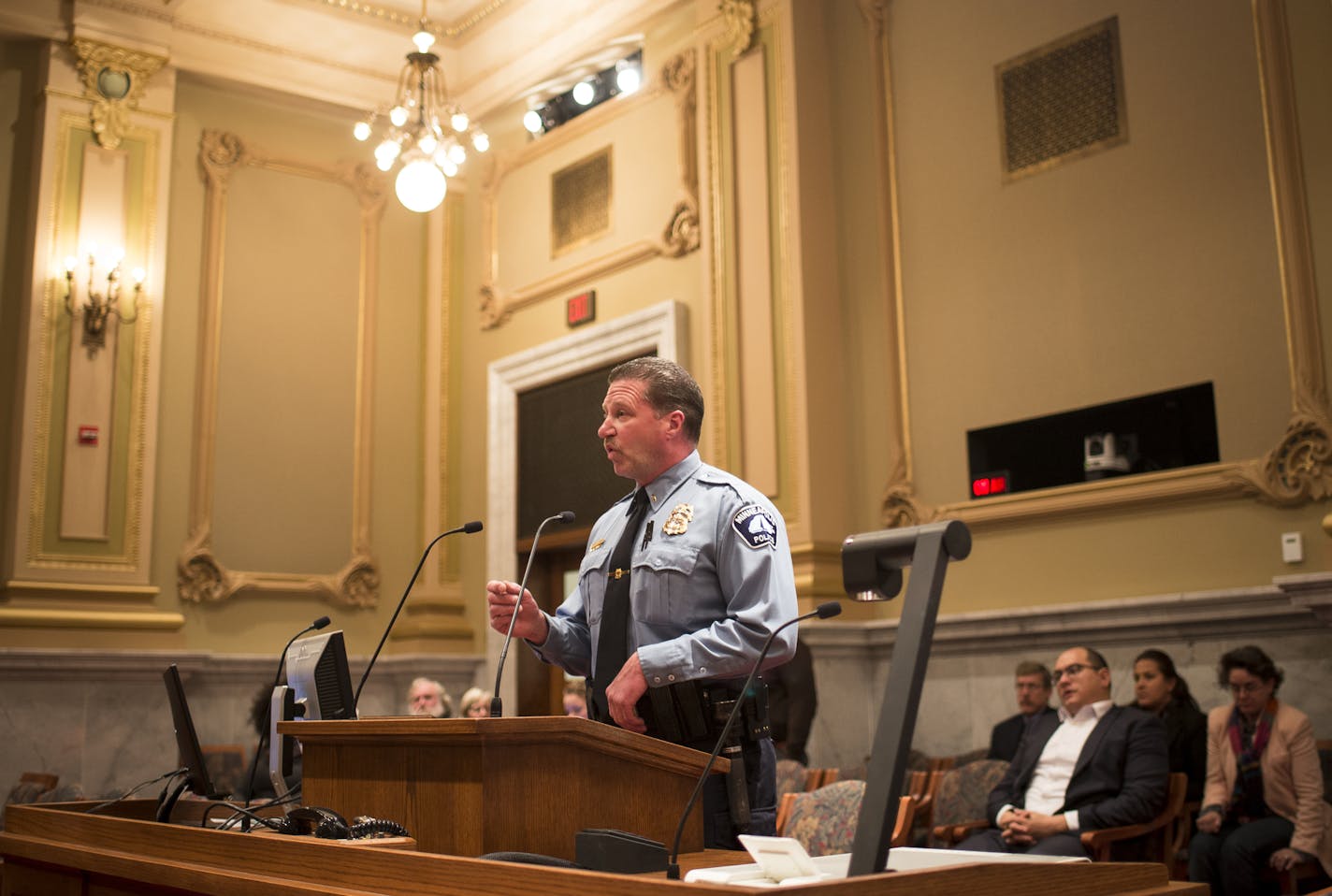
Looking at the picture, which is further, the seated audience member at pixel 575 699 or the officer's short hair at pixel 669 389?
the seated audience member at pixel 575 699

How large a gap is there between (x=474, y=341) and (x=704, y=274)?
7.87 ft

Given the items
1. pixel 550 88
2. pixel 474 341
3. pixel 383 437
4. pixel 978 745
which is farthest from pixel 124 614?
pixel 978 745

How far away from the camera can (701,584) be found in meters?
2.57

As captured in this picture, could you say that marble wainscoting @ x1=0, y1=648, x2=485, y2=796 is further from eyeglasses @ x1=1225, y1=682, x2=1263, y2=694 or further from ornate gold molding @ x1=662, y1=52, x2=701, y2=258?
eyeglasses @ x1=1225, y1=682, x2=1263, y2=694

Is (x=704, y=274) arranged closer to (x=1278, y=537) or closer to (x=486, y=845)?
(x=1278, y=537)

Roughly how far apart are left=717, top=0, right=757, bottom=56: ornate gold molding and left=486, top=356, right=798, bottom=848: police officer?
4.94 m

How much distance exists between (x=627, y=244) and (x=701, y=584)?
571 centimetres

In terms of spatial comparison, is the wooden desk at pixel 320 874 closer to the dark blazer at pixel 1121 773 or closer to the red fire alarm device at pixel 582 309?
the dark blazer at pixel 1121 773

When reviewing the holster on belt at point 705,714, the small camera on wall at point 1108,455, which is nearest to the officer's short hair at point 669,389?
the holster on belt at point 705,714

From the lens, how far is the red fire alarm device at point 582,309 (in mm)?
8242

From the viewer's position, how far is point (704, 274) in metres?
7.43

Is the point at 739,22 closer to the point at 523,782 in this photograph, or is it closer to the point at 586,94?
the point at 586,94

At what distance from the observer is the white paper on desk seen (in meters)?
1.50

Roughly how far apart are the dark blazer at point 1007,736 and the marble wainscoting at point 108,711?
14.9 feet
